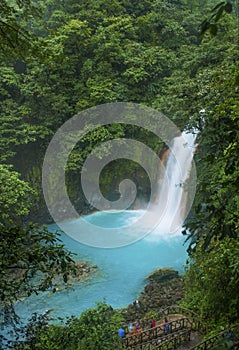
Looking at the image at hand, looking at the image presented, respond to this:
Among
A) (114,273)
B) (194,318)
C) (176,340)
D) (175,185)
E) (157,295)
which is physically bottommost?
(176,340)

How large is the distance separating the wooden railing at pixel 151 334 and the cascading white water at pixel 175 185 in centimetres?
530

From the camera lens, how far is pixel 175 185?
12.2 meters

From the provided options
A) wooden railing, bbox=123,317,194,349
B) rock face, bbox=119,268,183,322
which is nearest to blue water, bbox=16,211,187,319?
rock face, bbox=119,268,183,322

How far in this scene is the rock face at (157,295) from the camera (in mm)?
8414

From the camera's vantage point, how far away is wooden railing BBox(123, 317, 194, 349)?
655 cm

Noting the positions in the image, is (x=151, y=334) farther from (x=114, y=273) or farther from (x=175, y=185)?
Result: (x=175, y=185)

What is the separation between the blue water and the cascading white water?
0.49 metres

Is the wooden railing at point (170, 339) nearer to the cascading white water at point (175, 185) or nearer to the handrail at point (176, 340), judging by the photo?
the handrail at point (176, 340)

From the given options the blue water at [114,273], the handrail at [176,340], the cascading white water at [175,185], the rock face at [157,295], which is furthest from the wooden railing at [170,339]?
the cascading white water at [175,185]

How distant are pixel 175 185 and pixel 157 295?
4260mm

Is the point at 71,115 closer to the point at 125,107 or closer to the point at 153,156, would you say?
the point at 125,107

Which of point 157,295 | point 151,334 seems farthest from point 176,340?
point 157,295

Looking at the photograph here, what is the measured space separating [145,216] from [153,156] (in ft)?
7.25

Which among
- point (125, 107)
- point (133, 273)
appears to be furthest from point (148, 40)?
point (133, 273)
